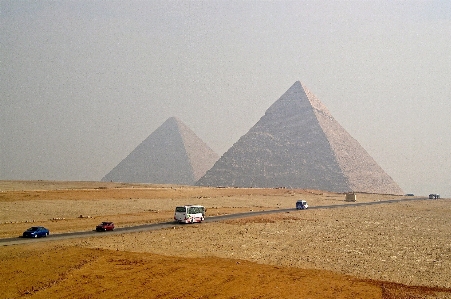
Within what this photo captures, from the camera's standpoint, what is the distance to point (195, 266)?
67.2 feet

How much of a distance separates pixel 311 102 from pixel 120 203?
14669 centimetres

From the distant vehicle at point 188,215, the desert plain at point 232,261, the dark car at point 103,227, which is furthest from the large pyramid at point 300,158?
the dark car at point 103,227

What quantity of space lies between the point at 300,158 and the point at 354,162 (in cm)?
2163

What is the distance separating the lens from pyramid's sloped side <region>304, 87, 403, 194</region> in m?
156

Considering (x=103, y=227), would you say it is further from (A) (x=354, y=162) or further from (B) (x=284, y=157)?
(A) (x=354, y=162)

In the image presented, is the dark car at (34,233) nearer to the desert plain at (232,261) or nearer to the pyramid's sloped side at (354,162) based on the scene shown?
the desert plain at (232,261)

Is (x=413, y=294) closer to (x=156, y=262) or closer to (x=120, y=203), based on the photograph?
(x=156, y=262)

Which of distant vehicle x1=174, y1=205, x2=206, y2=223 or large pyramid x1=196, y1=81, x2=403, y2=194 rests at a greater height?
large pyramid x1=196, y1=81, x2=403, y2=194

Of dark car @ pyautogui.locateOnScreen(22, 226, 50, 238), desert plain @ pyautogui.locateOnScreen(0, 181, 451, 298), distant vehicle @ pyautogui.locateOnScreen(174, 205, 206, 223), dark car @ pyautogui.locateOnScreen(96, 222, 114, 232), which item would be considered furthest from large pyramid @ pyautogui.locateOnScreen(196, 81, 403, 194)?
dark car @ pyautogui.locateOnScreen(22, 226, 50, 238)

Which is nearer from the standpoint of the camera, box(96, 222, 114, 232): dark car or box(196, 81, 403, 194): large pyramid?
box(96, 222, 114, 232): dark car

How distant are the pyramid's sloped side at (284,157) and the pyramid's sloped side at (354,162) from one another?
3.59 meters

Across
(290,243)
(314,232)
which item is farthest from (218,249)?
(314,232)

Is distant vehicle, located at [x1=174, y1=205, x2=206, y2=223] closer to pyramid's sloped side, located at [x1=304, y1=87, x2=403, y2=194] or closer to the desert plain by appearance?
the desert plain

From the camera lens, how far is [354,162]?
168 metres
